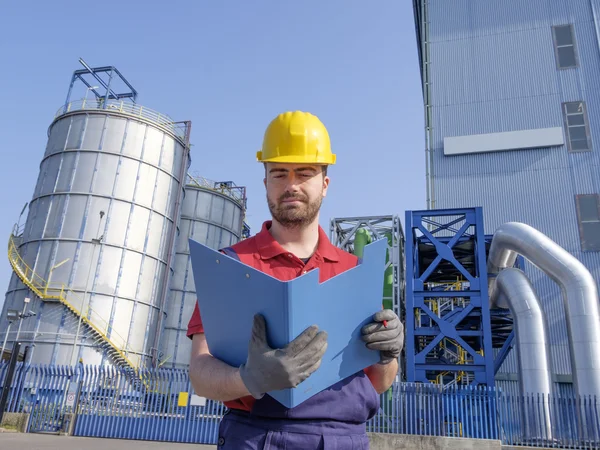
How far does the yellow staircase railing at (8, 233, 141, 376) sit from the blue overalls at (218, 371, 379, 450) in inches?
766

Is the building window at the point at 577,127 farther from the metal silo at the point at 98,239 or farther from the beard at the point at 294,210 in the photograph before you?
the beard at the point at 294,210

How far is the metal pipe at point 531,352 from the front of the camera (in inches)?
432

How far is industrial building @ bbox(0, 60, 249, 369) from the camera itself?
64.1 feet

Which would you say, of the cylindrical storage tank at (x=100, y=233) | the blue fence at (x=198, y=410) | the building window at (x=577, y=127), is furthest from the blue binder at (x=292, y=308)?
the building window at (x=577, y=127)

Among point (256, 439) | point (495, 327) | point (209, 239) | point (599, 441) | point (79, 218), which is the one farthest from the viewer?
point (209, 239)

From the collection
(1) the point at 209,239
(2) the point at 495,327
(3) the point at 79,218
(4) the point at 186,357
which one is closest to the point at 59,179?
(3) the point at 79,218

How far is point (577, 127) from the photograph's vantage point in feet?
65.0

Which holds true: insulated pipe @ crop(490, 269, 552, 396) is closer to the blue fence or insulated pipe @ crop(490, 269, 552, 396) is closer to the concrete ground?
the blue fence

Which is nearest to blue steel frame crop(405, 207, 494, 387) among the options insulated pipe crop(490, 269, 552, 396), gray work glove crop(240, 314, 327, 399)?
insulated pipe crop(490, 269, 552, 396)

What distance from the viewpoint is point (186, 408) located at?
41.9ft

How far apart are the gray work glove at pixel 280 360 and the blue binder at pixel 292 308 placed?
0.04 metres

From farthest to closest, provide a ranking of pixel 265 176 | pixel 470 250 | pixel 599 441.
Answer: pixel 470 250 < pixel 599 441 < pixel 265 176

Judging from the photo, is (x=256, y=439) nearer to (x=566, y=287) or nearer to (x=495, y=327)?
(x=566, y=287)

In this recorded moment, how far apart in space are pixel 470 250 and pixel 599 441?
22.6 ft
